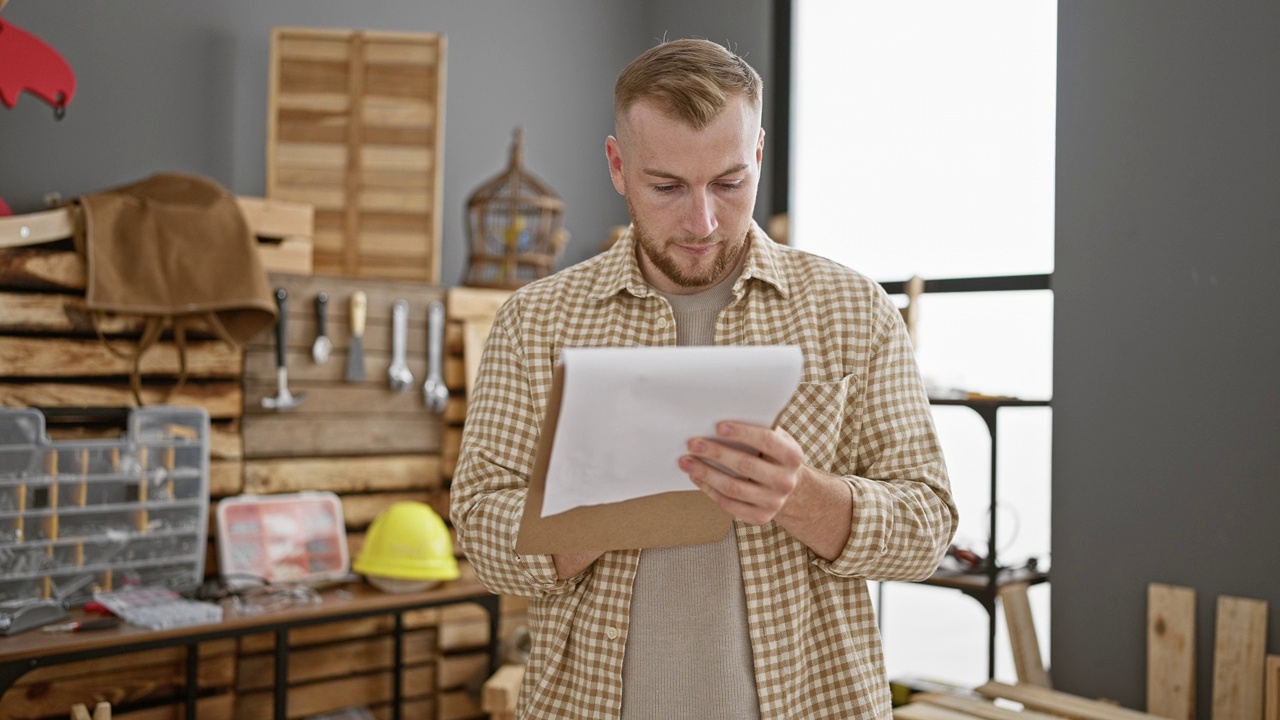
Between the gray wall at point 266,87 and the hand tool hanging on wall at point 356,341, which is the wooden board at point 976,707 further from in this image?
the gray wall at point 266,87

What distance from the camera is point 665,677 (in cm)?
132

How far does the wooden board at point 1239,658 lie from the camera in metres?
2.40

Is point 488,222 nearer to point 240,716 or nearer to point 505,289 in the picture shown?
point 505,289

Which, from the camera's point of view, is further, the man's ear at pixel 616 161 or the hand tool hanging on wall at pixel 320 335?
the hand tool hanging on wall at pixel 320 335

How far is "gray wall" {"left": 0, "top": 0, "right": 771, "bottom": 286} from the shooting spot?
3.03 meters

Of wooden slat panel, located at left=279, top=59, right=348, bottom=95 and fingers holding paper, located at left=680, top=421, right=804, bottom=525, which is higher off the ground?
wooden slat panel, located at left=279, top=59, right=348, bottom=95

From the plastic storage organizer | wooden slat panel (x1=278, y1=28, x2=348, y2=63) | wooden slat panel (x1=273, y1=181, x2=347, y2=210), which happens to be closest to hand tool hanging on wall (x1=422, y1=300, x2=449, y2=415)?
wooden slat panel (x1=273, y1=181, x2=347, y2=210)

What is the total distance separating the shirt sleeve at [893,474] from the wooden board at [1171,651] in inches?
60.1

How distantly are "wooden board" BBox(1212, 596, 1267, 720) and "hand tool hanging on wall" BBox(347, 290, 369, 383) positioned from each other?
2293 millimetres

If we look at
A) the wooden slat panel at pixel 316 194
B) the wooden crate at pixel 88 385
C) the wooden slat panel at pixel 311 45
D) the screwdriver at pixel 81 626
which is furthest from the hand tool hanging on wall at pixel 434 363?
the screwdriver at pixel 81 626

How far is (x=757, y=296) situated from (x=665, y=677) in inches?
19.8

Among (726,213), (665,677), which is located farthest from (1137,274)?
(665,677)

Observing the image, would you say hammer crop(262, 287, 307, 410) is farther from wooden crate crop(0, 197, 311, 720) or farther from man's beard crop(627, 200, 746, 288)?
man's beard crop(627, 200, 746, 288)

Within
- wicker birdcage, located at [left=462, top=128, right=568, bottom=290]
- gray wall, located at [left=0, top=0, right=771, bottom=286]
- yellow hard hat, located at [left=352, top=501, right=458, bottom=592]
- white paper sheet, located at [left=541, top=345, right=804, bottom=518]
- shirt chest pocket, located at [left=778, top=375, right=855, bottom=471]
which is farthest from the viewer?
wicker birdcage, located at [left=462, top=128, right=568, bottom=290]
